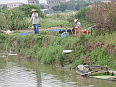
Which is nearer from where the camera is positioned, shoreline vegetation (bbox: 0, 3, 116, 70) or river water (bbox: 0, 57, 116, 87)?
river water (bbox: 0, 57, 116, 87)

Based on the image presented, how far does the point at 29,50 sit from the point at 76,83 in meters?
8.50

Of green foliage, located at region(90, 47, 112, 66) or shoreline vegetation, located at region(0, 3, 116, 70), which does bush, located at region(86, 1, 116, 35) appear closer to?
shoreline vegetation, located at region(0, 3, 116, 70)

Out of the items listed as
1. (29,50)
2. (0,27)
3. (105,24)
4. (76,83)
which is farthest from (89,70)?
(0,27)

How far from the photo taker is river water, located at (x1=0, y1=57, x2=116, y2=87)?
38.2 feet

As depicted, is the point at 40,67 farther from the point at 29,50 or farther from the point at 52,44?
the point at 29,50

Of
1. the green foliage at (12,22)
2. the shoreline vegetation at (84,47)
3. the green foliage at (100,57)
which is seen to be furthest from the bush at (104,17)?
the green foliage at (12,22)

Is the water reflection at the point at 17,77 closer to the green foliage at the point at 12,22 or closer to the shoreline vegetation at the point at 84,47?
the shoreline vegetation at the point at 84,47

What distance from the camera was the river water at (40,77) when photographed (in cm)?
1164

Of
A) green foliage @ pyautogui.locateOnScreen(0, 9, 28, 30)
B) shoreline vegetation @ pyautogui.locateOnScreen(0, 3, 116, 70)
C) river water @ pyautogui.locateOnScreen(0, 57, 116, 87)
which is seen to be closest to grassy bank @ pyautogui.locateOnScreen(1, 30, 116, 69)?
shoreline vegetation @ pyautogui.locateOnScreen(0, 3, 116, 70)

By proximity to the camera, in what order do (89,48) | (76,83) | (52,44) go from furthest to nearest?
(52,44)
(89,48)
(76,83)

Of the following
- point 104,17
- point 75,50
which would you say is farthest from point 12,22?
point 104,17

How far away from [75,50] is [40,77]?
300 cm

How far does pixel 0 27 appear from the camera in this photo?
27359 mm

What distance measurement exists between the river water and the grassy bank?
1.88 ft
